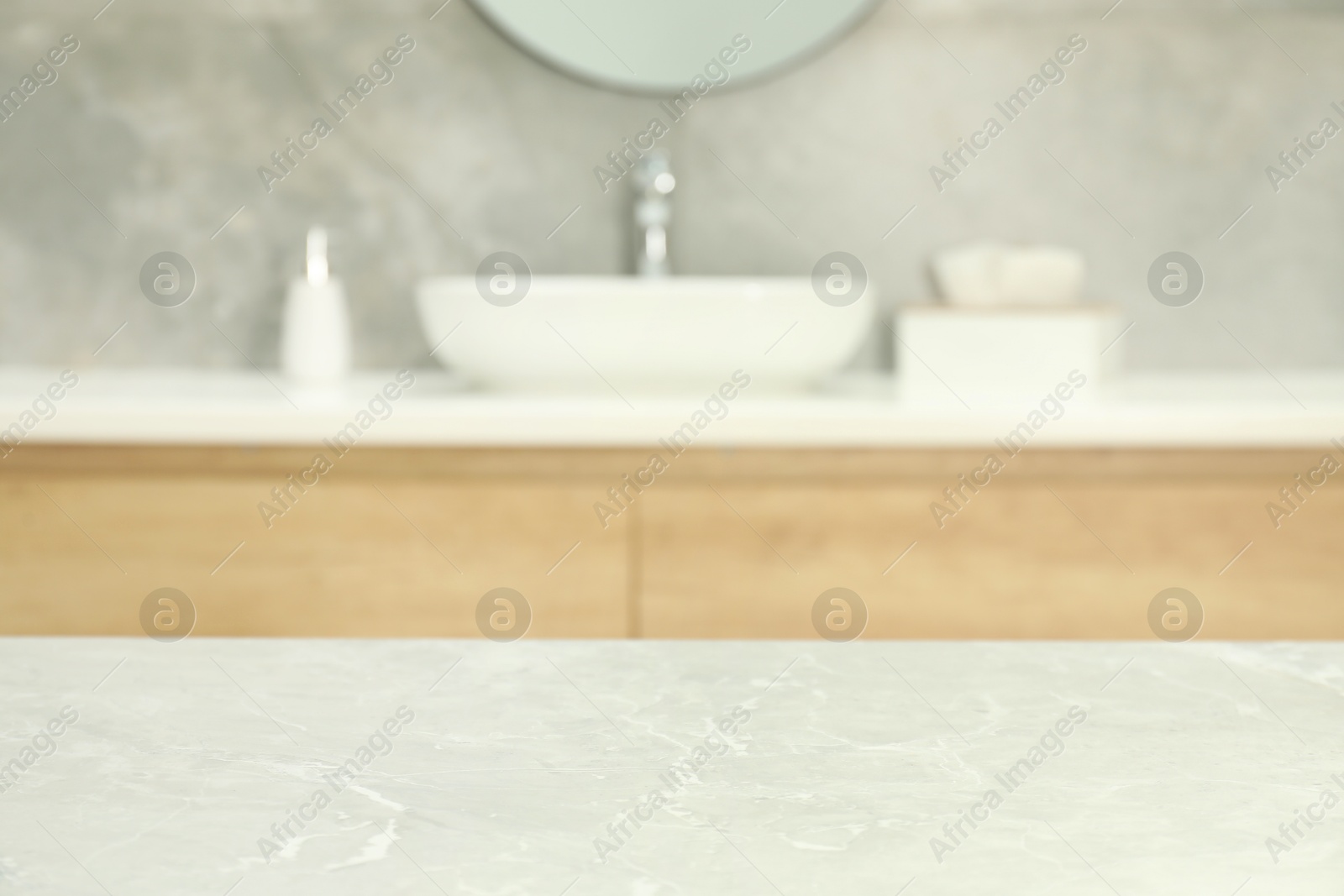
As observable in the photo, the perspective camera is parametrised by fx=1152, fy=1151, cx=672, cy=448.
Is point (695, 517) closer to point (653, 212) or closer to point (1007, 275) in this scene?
point (1007, 275)

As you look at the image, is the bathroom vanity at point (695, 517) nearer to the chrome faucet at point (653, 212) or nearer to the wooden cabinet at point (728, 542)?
the wooden cabinet at point (728, 542)

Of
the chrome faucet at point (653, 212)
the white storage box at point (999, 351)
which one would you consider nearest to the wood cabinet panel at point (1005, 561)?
the white storage box at point (999, 351)

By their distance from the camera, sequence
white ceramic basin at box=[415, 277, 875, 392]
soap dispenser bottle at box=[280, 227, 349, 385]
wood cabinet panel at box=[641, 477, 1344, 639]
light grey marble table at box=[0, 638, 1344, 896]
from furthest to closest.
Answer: soap dispenser bottle at box=[280, 227, 349, 385]
white ceramic basin at box=[415, 277, 875, 392]
wood cabinet panel at box=[641, 477, 1344, 639]
light grey marble table at box=[0, 638, 1344, 896]

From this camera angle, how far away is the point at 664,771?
1.21 feet

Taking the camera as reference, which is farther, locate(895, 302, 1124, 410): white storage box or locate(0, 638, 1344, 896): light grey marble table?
locate(895, 302, 1124, 410): white storage box

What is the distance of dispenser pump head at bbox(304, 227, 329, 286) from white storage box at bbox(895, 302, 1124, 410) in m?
0.90

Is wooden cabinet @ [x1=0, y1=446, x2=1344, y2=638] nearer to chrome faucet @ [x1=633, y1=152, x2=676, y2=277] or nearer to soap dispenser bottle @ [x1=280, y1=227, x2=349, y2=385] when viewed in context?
soap dispenser bottle @ [x1=280, y1=227, x2=349, y2=385]

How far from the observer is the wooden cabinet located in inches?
51.5

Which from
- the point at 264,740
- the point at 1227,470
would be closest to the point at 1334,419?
the point at 1227,470

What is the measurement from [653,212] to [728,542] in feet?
2.37

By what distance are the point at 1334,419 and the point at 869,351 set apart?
2.62ft

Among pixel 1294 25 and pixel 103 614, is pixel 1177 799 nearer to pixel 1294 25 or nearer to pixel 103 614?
pixel 103 614

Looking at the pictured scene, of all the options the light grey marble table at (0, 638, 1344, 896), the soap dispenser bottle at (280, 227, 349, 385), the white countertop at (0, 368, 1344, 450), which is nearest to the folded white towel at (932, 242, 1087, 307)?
the white countertop at (0, 368, 1344, 450)

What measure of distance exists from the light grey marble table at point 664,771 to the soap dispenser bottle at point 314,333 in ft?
4.12
